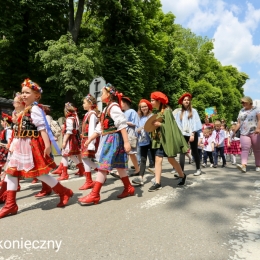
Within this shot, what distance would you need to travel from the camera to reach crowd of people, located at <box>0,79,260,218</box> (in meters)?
3.95

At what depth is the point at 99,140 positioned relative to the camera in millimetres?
5891

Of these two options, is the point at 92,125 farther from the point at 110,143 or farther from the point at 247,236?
the point at 247,236

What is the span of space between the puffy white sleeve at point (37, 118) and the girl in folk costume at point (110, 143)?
0.96 meters

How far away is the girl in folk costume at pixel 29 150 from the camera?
153 inches

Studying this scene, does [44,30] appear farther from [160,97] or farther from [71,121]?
[160,97]

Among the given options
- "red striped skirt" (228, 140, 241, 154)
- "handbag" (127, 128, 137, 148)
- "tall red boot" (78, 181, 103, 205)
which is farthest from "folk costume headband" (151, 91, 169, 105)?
"red striped skirt" (228, 140, 241, 154)

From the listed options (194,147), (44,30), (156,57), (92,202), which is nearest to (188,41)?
(156,57)

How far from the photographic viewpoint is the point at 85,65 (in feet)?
50.4

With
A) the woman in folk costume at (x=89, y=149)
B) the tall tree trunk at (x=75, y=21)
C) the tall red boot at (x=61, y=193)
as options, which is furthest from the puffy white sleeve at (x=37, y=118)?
the tall tree trunk at (x=75, y=21)

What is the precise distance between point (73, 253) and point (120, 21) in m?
19.6

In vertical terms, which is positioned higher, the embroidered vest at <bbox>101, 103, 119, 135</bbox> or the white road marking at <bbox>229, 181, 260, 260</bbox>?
the embroidered vest at <bbox>101, 103, 119, 135</bbox>

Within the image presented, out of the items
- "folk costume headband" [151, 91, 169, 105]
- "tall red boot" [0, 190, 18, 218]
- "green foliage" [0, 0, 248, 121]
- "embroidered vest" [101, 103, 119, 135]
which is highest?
"green foliage" [0, 0, 248, 121]

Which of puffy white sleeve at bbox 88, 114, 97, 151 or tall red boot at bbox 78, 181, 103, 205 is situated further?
puffy white sleeve at bbox 88, 114, 97, 151

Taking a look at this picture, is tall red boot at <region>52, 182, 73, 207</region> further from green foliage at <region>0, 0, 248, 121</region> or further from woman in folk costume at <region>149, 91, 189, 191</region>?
green foliage at <region>0, 0, 248, 121</region>
